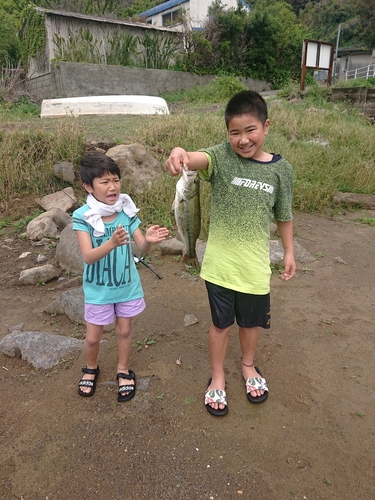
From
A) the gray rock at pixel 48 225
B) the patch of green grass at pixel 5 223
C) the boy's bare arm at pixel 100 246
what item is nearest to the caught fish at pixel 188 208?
the boy's bare arm at pixel 100 246

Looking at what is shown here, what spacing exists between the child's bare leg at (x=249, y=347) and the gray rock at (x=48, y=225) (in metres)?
3.56

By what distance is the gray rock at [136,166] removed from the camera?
6074 mm

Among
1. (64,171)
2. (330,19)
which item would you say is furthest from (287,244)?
(330,19)

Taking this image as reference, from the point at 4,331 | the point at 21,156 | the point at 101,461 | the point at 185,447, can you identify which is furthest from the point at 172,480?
the point at 21,156

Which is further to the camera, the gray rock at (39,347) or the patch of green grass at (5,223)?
the patch of green grass at (5,223)

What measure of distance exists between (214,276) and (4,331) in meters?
2.29

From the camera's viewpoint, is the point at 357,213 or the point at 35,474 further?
the point at 357,213

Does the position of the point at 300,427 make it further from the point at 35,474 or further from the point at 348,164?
the point at 348,164

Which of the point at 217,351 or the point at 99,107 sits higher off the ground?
the point at 99,107

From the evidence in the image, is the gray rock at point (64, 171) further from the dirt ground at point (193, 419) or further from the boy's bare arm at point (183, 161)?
the boy's bare arm at point (183, 161)

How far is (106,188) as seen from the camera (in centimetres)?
224

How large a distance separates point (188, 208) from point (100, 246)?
57 centimetres

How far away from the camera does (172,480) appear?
1.99m

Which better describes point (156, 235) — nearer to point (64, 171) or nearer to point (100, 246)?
point (100, 246)
